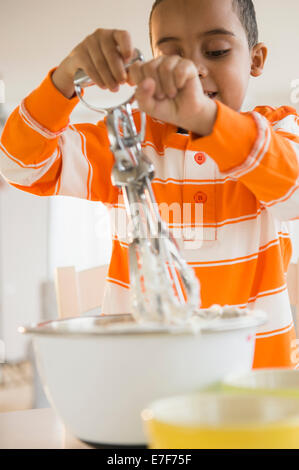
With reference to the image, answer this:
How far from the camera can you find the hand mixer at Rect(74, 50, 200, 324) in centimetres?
33

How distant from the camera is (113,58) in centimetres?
40

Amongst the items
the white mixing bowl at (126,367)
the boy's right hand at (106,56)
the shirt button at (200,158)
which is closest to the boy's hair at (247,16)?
the shirt button at (200,158)

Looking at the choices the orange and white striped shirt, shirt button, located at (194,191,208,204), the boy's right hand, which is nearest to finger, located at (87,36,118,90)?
the boy's right hand

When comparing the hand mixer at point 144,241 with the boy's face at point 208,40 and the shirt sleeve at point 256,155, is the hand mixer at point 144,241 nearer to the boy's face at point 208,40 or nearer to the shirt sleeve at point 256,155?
the shirt sleeve at point 256,155

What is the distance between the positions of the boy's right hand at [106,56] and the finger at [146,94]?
0.04m

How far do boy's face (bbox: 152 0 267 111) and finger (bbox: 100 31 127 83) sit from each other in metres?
0.19

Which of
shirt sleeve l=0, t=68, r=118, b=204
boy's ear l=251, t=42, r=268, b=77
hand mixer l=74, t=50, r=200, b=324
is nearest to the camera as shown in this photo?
hand mixer l=74, t=50, r=200, b=324

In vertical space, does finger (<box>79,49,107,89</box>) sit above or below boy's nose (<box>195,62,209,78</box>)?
below

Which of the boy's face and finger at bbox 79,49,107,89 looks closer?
finger at bbox 79,49,107,89

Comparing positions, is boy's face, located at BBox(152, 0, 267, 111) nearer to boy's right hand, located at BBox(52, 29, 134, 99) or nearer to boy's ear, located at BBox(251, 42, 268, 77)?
boy's ear, located at BBox(251, 42, 268, 77)

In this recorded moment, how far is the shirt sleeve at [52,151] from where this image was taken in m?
0.49

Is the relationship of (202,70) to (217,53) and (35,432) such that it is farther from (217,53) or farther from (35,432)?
(35,432)
